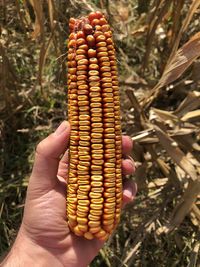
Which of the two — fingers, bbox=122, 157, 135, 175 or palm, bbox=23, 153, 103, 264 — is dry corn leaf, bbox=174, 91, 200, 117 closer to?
fingers, bbox=122, 157, 135, 175

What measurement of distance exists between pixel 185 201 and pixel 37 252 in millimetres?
1126

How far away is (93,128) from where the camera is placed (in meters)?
2.08

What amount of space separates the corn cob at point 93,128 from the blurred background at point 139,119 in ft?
2.86

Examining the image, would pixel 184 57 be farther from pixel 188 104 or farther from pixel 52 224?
pixel 52 224

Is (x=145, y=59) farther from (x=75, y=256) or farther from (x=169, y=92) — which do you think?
(x=75, y=256)

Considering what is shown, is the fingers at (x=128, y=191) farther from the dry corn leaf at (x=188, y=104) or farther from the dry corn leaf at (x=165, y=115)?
the dry corn leaf at (x=188, y=104)

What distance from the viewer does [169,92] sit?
3.95 meters

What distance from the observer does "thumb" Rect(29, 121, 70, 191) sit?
226 cm

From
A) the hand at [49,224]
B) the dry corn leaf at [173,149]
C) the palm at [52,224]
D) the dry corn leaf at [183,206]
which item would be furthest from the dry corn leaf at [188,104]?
the palm at [52,224]

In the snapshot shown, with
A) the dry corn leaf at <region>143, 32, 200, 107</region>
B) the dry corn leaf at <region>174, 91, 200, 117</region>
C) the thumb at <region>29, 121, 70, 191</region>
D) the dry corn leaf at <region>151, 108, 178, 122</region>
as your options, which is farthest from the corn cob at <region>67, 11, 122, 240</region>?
the dry corn leaf at <region>174, 91, 200, 117</region>

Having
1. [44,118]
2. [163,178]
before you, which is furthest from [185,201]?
[44,118]

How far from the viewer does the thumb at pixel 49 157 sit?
2.26 meters

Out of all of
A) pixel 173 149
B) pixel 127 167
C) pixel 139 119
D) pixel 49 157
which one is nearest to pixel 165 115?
pixel 139 119

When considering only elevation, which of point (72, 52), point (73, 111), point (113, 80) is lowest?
point (73, 111)
